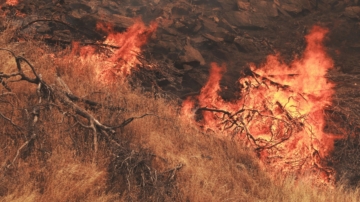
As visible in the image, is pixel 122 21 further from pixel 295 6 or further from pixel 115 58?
pixel 295 6

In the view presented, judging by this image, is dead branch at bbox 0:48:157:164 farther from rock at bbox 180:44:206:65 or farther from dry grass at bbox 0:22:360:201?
rock at bbox 180:44:206:65

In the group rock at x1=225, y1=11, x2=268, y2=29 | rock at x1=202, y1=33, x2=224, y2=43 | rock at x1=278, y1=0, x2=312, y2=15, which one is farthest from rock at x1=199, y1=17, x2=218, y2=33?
rock at x1=278, y1=0, x2=312, y2=15

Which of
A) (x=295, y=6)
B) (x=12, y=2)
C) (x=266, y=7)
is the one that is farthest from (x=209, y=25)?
(x=12, y=2)

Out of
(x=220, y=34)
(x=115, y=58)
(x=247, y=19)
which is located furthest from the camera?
(x=247, y=19)

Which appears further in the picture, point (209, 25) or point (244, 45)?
point (209, 25)

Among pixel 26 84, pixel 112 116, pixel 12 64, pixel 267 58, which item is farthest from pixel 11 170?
pixel 267 58
